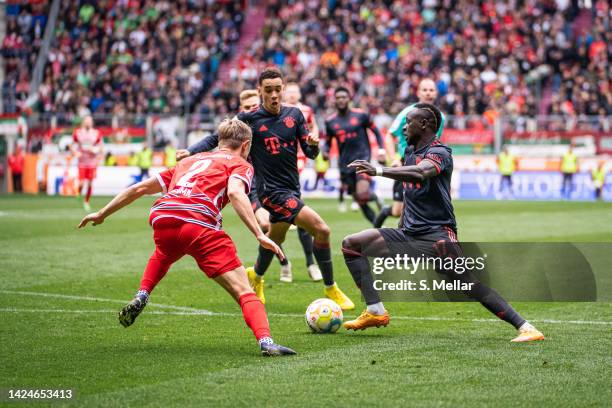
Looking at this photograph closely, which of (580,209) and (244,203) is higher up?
(244,203)

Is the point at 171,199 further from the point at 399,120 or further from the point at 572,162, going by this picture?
the point at 572,162

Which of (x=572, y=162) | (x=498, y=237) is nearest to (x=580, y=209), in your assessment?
(x=572, y=162)

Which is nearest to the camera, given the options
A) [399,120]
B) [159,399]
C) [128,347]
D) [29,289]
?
[159,399]

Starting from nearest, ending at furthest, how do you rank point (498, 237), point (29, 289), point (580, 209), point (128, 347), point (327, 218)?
point (128, 347) → point (29, 289) → point (498, 237) → point (327, 218) → point (580, 209)

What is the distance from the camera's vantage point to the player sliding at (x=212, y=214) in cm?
705

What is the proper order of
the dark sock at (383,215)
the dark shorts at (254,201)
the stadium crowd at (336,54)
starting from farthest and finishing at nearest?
the stadium crowd at (336,54) → the dark sock at (383,215) → the dark shorts at (254,201)

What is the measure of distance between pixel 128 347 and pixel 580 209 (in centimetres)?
1954

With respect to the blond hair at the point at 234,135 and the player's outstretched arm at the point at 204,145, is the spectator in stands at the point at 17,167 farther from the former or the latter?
the blond hair at the point at 234,135

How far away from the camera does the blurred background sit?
31984mm

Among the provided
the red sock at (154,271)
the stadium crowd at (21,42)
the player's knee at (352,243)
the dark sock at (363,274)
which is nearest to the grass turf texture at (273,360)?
the dark sock at (363,274)

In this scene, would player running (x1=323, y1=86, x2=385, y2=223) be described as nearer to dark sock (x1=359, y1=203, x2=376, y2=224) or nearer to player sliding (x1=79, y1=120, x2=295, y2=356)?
dark sock (x1=359, y1=203, x2=376, y2=224)

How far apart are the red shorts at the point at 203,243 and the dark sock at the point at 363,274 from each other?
4.05ft

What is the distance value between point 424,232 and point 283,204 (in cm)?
219

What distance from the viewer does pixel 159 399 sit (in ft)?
18.8
